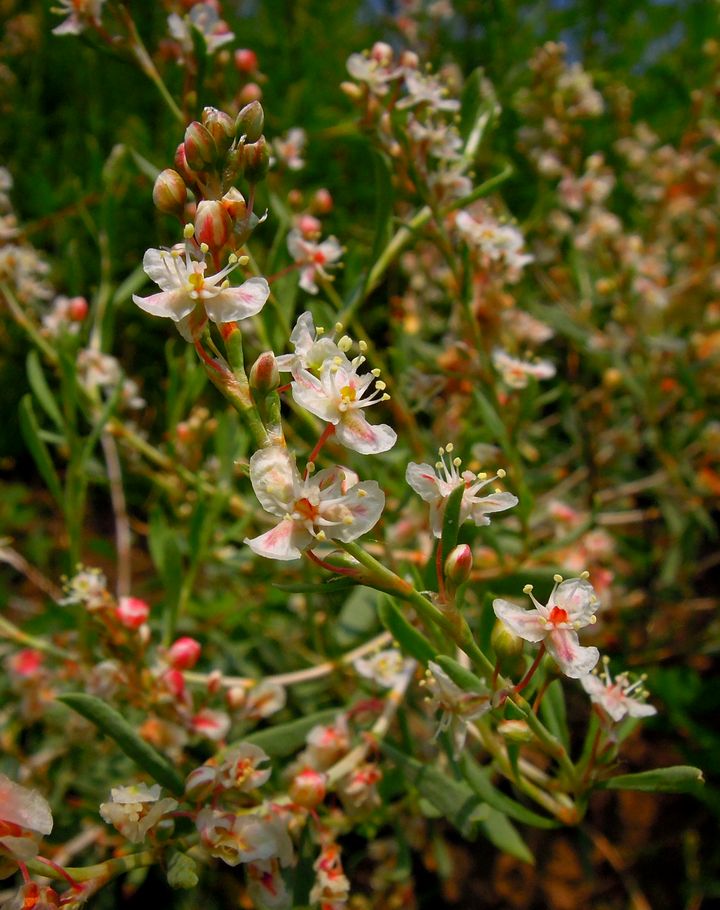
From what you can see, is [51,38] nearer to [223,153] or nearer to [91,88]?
[91,88]

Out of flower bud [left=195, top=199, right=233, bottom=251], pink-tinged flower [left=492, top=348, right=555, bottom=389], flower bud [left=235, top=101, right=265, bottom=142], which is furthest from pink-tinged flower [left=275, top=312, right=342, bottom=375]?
pink-tinged flower [left=492, top=348, right=555, bottom=389]

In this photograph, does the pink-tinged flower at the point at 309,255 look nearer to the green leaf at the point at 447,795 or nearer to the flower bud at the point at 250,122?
the flower bud at the point at 250,122

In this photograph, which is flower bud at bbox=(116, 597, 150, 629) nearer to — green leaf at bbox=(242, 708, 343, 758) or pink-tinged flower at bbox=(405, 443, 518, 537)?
green leaf at bbox=(242, 708, 343, 758)

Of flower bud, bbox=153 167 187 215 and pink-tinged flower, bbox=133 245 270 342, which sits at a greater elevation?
flower bud, bbox=153 167 187 215

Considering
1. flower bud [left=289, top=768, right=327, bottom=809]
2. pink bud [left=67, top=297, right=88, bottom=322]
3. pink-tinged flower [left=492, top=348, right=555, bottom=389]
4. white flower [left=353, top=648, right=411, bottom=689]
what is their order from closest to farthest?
flower bud [left=289, top=768, right=327, bottom=809]
white flower [left=353, top=648, right=411, bottom=689]
pink-tinged flower [left=492, top=348, right=555, bottom=389]
pink bud [left=67, top=297, right=88, bottom=322]

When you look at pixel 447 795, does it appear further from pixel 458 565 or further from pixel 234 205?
pixel 234 205

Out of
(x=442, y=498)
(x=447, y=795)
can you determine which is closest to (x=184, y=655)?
(x=447, y=795)

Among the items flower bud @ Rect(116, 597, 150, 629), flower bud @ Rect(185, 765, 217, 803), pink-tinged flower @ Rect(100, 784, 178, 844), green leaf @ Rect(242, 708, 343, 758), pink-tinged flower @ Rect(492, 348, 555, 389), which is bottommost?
green leaf @ Rect(242, 708, 343, 758)
